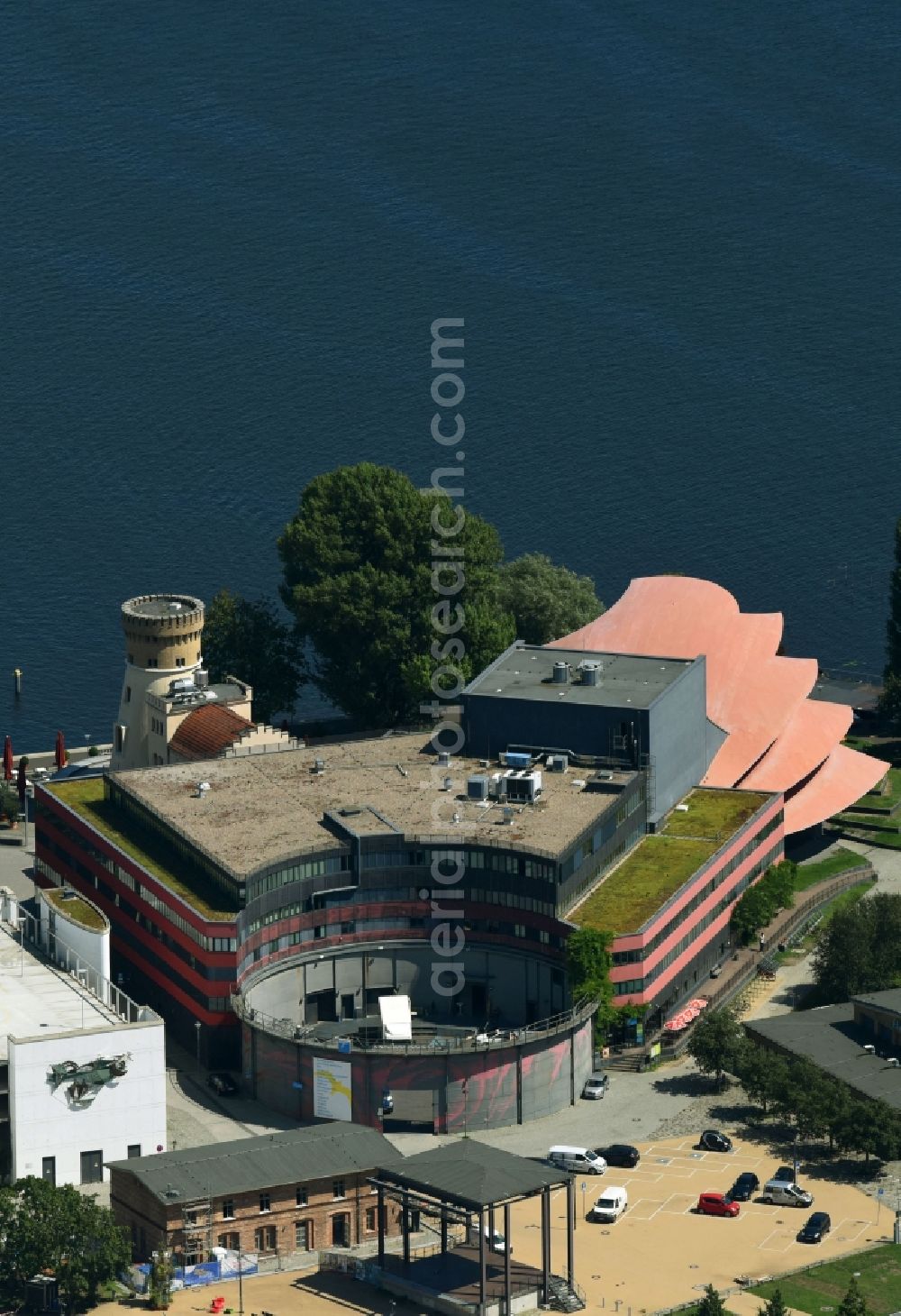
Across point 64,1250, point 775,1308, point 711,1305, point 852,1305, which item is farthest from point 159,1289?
point 852,1305

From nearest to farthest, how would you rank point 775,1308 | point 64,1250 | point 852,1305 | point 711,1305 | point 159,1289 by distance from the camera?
point 852,1305, point 711,1305, point 775,1308, point 159,1289, point 64,1250

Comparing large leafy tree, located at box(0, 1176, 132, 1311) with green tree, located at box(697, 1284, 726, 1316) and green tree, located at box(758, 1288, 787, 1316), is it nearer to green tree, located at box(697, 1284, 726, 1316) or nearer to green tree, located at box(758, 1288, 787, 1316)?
green tree, located at box(697, 1284, 726, 1316)

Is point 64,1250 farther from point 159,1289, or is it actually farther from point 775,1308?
point 775,1308

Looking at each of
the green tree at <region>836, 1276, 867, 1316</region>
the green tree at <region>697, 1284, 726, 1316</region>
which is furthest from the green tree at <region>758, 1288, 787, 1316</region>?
the green tree at <region>836, 1276, 867, 1316</region>

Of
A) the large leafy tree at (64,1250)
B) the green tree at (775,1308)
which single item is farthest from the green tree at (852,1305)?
the large leafy tree at (64,1250)

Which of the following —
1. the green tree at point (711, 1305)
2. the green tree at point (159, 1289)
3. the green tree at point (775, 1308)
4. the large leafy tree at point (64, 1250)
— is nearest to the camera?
the green tree at point (711, 1305)

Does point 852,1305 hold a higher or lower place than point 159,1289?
higher

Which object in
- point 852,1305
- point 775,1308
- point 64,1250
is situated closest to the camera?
point 852,1305

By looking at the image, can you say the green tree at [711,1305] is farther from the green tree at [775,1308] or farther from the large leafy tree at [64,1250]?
the large leafy tree at [64,1250]

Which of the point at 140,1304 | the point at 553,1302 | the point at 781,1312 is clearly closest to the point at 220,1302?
the point at 140,1304

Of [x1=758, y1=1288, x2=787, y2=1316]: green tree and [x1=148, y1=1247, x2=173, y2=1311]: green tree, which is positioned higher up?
[x1=758, y1=1288, x2=787, y2=1316]: green tree

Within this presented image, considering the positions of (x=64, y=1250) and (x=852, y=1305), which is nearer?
(x=852, y=1305)
